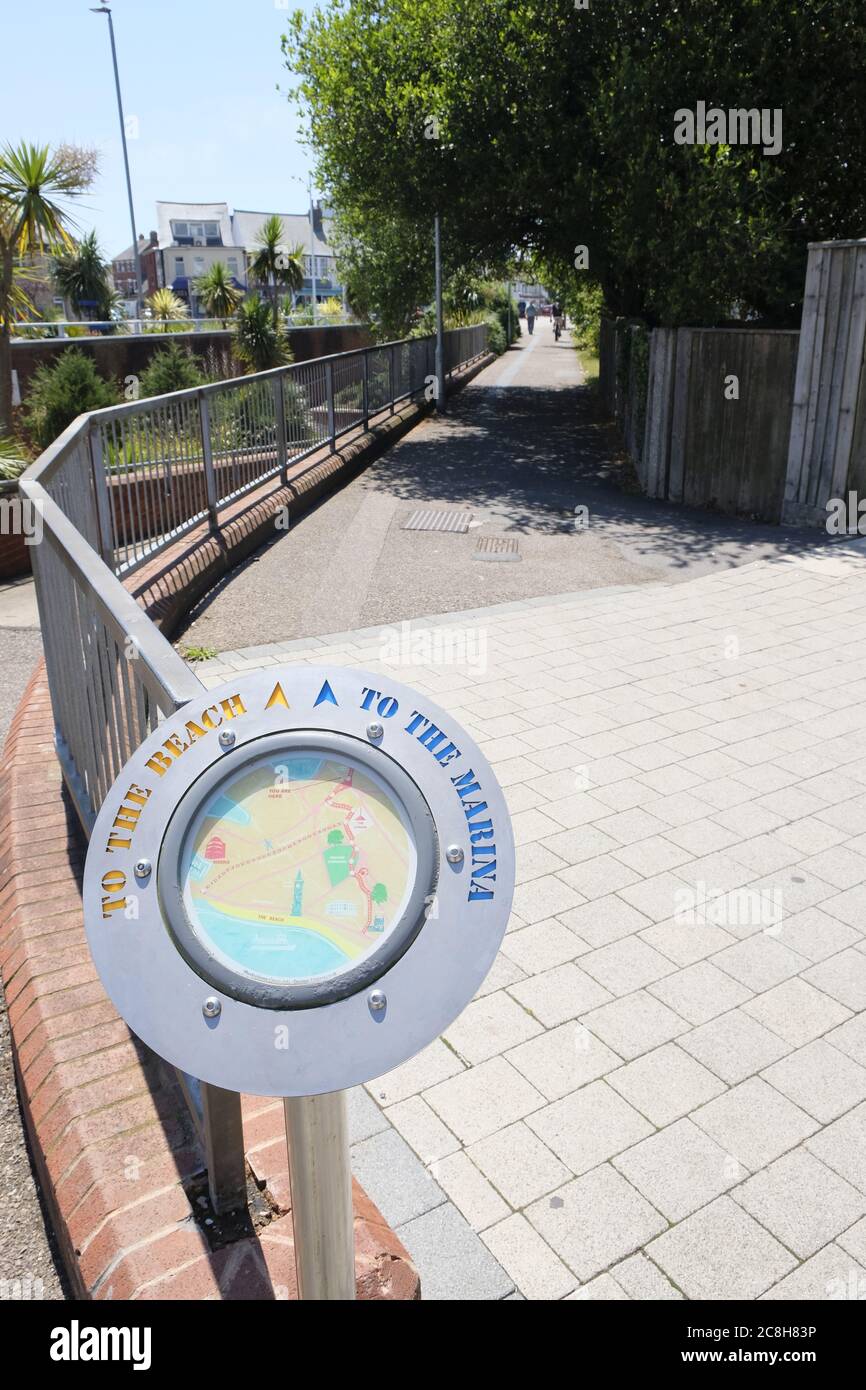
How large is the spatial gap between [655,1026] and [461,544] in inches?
322

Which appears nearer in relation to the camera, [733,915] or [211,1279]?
[211,1279]

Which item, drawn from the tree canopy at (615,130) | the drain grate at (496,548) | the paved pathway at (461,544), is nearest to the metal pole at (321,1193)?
the paved pathway at (461,544)

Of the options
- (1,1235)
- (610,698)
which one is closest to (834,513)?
(610,698)

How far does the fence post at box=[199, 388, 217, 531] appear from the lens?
9.15m

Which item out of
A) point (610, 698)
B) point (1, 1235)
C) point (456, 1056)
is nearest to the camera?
point (1, 1235)

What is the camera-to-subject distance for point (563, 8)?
14.1 meters

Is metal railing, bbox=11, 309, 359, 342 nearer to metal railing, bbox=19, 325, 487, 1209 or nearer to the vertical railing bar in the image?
metal railing, bbox=19, 325, 487, 1209

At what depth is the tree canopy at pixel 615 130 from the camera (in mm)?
12578

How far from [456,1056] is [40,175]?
16485 millimetres

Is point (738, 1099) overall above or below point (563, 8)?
below

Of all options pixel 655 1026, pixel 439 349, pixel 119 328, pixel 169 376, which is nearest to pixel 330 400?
pixel 169 376

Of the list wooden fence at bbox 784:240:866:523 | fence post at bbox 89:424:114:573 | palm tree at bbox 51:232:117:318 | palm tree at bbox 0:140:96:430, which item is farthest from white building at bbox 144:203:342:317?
fence post at bbox 89:424:114:573

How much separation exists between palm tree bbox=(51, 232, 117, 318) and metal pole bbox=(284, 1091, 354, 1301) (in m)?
51.4

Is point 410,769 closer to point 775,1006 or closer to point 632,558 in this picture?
point 775,1006
